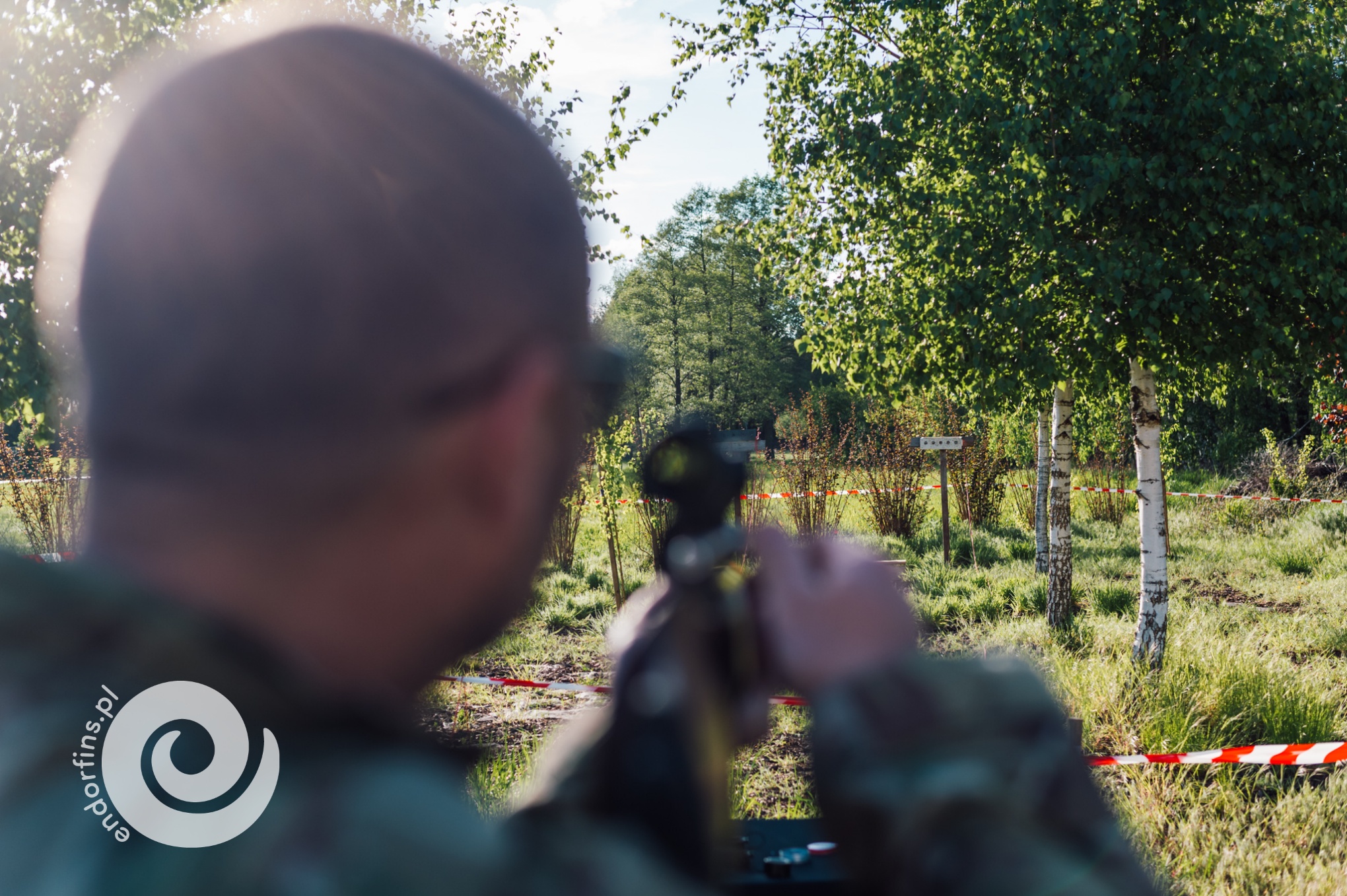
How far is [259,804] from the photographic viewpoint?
0.41 m

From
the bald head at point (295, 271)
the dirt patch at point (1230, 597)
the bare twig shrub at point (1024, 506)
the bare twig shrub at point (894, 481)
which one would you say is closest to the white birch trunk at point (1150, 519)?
the dirt patch at point (1230, 597)

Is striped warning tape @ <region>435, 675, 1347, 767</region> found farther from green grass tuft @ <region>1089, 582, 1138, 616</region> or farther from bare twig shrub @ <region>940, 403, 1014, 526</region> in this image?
bare twig shrub @ <region>940, 403, 1014, 526</region>

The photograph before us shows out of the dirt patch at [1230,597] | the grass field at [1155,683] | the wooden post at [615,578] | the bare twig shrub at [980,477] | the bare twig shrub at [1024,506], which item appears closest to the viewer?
the grass field at [1155,683]

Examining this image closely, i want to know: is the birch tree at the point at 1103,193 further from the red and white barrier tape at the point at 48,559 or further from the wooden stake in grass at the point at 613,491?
the red and white barrier tape at the point at 48,559

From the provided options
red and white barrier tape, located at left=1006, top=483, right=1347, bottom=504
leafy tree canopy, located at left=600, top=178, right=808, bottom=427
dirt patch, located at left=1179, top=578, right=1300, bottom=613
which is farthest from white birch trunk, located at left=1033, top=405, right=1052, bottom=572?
leafy tree canopy, located at left=600, top=178, right=808, bottom=427

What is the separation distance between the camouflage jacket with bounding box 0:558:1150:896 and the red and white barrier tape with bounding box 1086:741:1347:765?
12.7 ft

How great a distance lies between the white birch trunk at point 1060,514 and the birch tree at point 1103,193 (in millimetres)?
1556

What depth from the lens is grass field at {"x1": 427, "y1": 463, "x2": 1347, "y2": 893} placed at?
338cm

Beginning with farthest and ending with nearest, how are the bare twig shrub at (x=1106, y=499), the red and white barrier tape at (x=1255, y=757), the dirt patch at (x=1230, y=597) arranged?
the bare twig shrub at (x=1106, y=499) < the dirt patch at (x=1230, y=597) < the red and white barrier tape at (x=1255, y=757)

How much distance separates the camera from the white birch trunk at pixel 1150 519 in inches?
221

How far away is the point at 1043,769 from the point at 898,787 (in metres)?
0.10

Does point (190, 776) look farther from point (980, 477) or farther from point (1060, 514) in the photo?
point (980, 477)

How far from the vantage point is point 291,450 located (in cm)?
45

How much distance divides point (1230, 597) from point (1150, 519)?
4.05 meters
